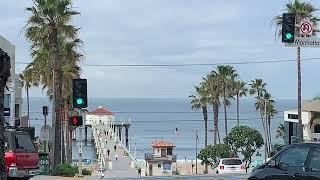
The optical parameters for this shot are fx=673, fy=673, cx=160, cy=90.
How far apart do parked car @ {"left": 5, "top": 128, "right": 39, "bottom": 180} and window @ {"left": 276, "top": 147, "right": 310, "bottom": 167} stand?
848 centimetres

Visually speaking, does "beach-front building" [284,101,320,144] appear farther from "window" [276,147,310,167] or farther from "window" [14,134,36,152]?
"window" [276,147,310,167]

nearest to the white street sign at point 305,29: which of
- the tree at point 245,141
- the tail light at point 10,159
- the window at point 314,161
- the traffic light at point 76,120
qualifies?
the traffic light at point 76,120

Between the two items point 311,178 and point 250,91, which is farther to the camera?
point 250,91

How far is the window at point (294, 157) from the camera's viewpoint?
1280cm

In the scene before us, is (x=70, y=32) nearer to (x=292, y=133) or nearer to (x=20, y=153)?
(x=20, y=153)

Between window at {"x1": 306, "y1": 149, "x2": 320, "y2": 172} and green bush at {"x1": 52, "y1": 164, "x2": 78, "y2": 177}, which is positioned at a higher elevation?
window at {"x1": 306, "y1": 149, "x2": 320, "y2": 172}

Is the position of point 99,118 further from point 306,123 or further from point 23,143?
point 23,143

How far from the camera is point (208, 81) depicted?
79.5 metres

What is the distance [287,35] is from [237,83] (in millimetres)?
61673

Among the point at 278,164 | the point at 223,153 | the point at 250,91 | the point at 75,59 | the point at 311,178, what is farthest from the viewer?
the point at 250,91

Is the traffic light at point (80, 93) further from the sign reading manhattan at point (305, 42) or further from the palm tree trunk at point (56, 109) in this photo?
the palm tree trunk at point (56, 109)

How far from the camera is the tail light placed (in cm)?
1875

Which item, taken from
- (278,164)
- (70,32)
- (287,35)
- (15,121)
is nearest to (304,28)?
(287,35)

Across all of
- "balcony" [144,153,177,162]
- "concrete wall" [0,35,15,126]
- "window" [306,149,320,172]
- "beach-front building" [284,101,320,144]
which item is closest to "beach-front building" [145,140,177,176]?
"balcony" [144,153,177,162]
